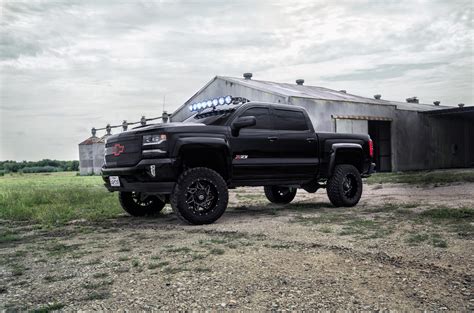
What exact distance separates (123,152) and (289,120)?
10.2 ft

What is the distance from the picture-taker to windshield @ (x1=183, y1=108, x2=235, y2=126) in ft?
24.4

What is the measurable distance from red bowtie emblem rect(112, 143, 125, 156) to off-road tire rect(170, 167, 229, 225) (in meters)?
1.20

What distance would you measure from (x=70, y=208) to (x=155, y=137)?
3781mm

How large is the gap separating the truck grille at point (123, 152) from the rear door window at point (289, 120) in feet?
8.51

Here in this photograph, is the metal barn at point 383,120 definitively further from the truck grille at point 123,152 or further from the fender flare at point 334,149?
the truck grille at point 123,152

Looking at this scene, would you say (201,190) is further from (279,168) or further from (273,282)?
(273,282)

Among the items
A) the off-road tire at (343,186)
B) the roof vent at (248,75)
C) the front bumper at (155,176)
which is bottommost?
the off-road tire at (343,186)

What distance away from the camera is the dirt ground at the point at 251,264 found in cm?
324

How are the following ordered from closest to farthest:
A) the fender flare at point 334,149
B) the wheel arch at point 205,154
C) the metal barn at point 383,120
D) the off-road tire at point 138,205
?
the wheel arch at point 205,154
the off-road tire at point 138,205
the fender flare at point 334,149
the metal barn at point 383,120

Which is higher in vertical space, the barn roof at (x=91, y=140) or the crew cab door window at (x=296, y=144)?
the barn roof at (x=91, y=140)

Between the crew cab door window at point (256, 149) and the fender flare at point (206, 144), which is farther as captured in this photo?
the crew cab door window at point (256, 149)

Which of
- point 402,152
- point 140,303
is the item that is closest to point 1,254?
point 140,303

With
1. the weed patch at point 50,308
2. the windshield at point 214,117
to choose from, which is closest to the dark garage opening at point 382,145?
the windshield at point 214,117

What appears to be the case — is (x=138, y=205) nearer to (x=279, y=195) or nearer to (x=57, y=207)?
(x=57, y=207)
